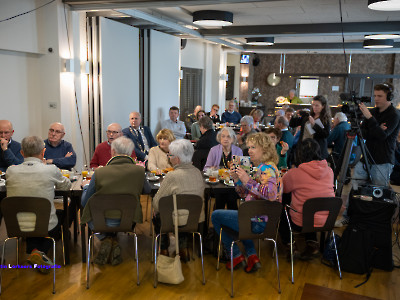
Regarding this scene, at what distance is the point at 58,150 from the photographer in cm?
472

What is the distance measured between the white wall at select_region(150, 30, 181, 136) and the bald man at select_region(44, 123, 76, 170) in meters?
3.49

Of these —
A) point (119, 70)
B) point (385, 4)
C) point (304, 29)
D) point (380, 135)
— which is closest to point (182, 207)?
point (380, 135)

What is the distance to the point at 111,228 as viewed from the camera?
3189 mm

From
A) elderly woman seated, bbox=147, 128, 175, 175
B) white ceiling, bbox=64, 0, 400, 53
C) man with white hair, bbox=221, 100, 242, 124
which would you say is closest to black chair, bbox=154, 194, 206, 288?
elderly woman seated, bbox=147, 128, 175, 175

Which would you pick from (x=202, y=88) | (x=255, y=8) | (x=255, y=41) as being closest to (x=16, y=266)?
(x=255, y=8)

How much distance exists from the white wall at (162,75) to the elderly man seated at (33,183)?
4873 mm

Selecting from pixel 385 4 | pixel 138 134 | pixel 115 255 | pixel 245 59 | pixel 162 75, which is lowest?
pixel 115 255

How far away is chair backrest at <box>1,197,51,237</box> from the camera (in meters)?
2.95

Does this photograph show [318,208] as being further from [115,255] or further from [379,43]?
[379,43]

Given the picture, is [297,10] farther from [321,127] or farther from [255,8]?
[321,127]

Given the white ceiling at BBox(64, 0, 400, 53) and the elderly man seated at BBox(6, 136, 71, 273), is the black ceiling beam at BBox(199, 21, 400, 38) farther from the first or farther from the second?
the elderly man seated at BBox(6, 136, 71, 273)

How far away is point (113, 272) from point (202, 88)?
9268 millimetres

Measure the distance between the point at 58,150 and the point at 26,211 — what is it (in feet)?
6.03

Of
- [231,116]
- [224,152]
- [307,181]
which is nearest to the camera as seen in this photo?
[307,181]
